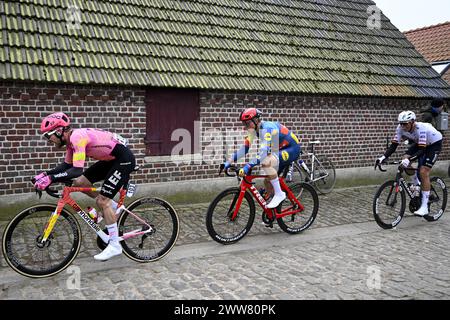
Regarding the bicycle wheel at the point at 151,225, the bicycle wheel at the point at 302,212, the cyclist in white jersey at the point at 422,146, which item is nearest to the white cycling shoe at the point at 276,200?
the bicycle wheel at the point at 302,212

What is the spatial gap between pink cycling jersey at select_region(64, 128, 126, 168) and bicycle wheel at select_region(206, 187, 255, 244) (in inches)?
61.3

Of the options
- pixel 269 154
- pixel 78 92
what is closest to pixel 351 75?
pixel 269 154

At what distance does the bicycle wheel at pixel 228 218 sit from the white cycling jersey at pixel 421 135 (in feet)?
10.1

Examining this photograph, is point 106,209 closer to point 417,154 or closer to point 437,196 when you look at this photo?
point 417,154

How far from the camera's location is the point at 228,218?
557 centimetres

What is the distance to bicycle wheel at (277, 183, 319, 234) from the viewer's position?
6035 millimetres

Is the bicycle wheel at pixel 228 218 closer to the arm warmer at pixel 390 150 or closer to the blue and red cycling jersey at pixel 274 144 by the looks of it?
the blue and red cycling jersey at pixel 274 144

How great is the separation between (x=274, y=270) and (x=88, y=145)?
2633 mm

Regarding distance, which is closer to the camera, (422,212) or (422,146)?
(422,146)

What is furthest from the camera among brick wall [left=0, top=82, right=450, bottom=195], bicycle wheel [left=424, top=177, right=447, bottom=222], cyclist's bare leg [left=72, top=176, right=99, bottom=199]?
bicycle wheel [left=424, top=177, right=447, bottom=222]

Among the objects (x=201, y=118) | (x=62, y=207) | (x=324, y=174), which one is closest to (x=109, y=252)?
(x=62, y=207)

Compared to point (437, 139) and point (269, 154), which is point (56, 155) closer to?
point (269, 154)

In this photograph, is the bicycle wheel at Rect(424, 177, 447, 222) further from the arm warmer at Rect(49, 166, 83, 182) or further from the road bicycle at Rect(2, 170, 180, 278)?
the arm warmer at Rect(49, 166, 83, 182)

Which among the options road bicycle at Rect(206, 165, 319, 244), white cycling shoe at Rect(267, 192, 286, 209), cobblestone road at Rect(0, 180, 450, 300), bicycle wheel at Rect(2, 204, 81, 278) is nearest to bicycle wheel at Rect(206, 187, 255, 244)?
road bicycle at Rect(206, 165, 319, 244)
